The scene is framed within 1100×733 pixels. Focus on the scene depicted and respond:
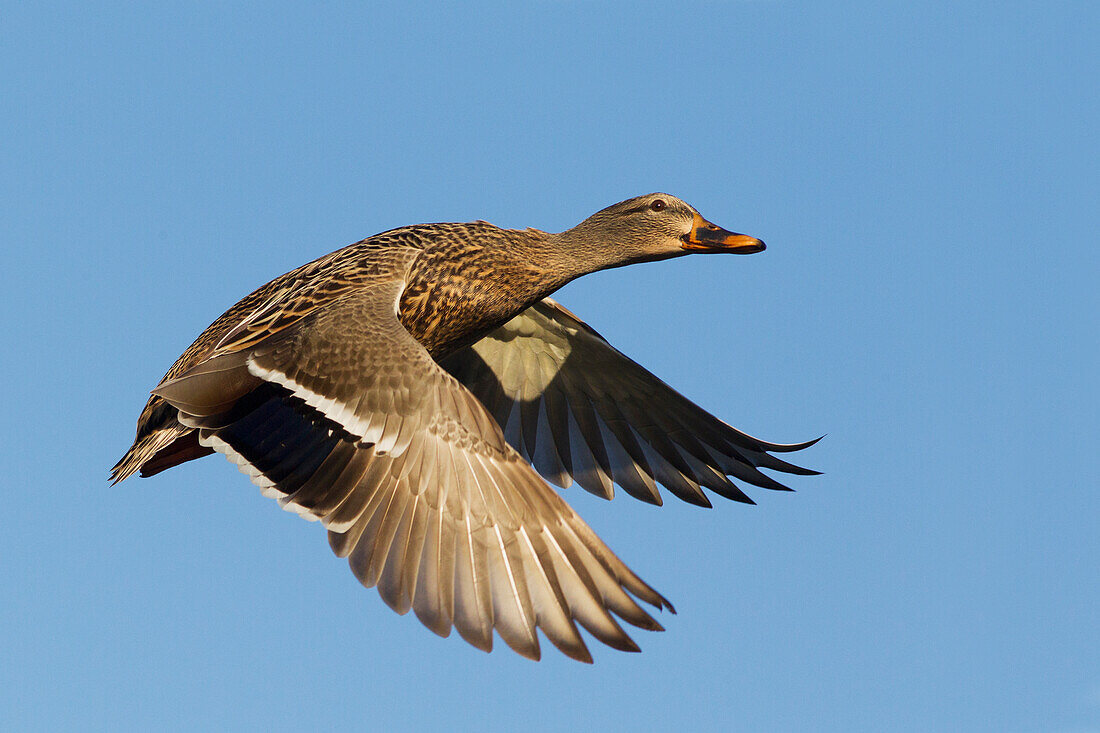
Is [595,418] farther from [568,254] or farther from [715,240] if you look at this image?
[715,240]

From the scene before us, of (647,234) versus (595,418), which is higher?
(647,234)

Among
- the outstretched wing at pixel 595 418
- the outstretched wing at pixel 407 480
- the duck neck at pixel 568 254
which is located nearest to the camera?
the outstretched wing at pixel 407 480

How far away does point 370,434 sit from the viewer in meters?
6.26

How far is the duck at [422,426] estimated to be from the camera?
19.0 feet

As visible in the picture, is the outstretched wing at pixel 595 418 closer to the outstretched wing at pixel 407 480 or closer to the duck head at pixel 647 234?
the duck head at pixel 647 234

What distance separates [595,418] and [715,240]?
6.28 feet

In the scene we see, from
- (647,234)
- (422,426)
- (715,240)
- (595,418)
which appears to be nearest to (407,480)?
(422,426)

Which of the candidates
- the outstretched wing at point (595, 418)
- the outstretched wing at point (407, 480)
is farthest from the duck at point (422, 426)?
the outstretched wing at point (595, 418)


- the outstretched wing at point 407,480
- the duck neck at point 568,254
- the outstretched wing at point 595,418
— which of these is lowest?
the outstretched wing at point 407,480

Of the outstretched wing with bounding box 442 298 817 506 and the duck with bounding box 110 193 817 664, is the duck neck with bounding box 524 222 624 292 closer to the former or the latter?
the duck with bounding box 110 193 817 664

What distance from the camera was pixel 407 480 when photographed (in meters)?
6.16

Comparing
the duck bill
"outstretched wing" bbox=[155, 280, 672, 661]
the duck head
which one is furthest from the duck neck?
"outstretched wing" bbox=[155, 280, 672, 661]

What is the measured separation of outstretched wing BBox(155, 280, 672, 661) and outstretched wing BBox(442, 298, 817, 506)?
2.71 meters

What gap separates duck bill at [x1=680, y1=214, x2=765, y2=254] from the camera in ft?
26.9
